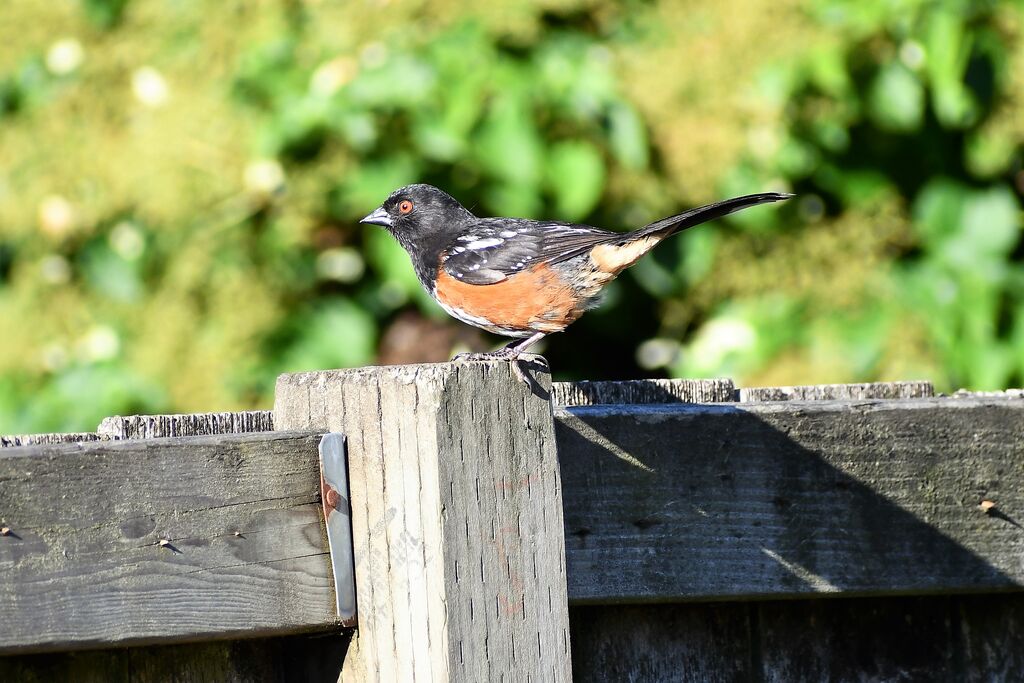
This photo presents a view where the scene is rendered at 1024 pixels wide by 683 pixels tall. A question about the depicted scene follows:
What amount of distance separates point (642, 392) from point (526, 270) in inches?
49.0

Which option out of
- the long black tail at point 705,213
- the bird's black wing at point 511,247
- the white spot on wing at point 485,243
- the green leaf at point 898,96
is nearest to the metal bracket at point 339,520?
the long black tail at point 705,213

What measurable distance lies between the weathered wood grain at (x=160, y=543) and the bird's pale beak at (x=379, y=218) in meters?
2.25

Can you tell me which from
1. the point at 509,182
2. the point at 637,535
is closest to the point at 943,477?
the point at 637,535

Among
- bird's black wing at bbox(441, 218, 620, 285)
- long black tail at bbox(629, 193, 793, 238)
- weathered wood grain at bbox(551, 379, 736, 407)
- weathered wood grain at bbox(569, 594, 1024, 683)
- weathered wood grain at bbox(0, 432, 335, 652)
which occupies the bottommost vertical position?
weathered wood grain at bbox(569, 594, 1024, 683)

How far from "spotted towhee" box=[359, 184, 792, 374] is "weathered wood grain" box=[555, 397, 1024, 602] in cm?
129

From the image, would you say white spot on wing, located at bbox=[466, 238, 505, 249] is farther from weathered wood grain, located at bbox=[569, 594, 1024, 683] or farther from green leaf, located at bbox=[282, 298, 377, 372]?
weathered wood grain, located at bbox=[569, 594, 1024, 683]

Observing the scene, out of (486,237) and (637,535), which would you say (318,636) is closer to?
(637,535)

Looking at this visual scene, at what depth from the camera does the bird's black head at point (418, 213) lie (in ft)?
12.2

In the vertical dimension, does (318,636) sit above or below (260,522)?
below

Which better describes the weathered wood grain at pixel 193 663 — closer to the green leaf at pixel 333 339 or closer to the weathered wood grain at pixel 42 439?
the weathered wood grain at pixel 42 439

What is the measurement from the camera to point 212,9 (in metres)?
4.32

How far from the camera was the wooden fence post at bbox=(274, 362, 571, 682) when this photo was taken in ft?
Result: 4.82

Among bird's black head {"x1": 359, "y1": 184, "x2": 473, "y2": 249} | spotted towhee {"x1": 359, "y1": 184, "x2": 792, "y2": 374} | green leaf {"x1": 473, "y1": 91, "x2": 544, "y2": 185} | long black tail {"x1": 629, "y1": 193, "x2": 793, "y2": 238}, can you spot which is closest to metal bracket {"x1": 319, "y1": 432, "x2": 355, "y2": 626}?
long black tail {"x1": 629, "y1": 193, "x2": 793, "y2": 238}

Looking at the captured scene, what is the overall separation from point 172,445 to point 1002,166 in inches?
137
